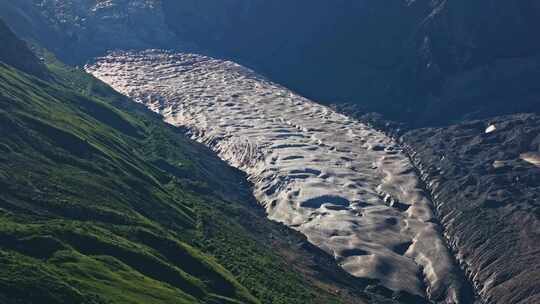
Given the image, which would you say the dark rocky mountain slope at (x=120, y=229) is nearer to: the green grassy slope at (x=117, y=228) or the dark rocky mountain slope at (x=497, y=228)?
the green grassy slope at (x=117, y=228)

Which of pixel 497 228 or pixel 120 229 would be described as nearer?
pixel 120 229

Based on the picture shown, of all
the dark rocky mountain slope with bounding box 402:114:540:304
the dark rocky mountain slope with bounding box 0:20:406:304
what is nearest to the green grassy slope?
the dark rocky mountain slope with bounding box 0:20:406:304

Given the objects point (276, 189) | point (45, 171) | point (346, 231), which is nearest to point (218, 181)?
point (276, 189)

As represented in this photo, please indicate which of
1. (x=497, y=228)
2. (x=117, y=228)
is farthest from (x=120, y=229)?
(x=497, y=228)

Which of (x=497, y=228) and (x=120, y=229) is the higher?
(x=497, y=228)

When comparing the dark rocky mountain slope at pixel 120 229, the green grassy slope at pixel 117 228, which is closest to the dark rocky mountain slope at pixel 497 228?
the dark rocky mountain slope at pixel 120 229

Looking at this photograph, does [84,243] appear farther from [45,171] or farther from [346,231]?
[346,231]

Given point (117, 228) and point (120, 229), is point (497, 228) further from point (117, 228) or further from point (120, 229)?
point (117, 228)

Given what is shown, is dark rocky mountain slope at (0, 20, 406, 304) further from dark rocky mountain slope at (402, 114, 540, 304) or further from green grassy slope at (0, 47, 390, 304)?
dark rocky mountain slope at (402, 114, 540, 304)
